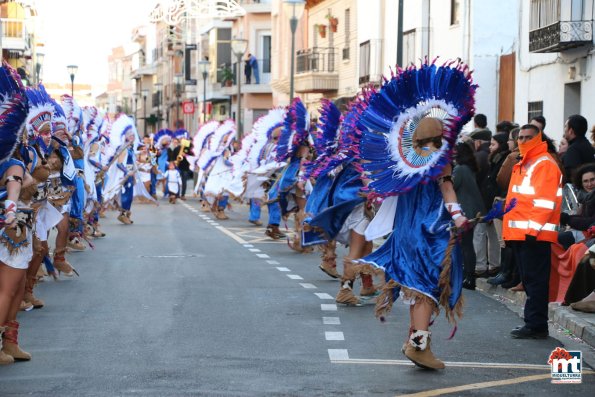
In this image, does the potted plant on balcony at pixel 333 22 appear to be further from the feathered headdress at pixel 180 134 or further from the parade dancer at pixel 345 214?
the parade dancer at pixel 345 214

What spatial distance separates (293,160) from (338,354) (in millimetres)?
10319

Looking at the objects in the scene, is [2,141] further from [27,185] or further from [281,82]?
[281,82]

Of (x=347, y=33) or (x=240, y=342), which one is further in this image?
(x=347, y=33)

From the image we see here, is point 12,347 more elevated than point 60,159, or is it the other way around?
point 60,159

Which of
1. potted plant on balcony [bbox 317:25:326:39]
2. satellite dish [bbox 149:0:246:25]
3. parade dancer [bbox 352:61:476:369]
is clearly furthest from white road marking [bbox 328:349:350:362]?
potted plant on balcony [bbox 317:25:326:39]

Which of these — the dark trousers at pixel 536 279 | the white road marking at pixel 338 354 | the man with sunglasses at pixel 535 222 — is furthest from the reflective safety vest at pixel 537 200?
the white road marking at pixel 338 354

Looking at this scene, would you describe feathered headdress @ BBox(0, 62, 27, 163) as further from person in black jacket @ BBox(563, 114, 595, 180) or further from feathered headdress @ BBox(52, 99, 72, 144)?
person in black jacket @ BBox(563, 114, 595, 180)

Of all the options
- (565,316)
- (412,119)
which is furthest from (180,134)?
(412,119)

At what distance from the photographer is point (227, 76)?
6738 centimetres

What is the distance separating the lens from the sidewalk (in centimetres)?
1113

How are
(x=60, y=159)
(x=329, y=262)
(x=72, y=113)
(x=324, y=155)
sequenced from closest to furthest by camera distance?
(x=324, y=155)
(x=60, y=159)
(x=329, y=262)
(x=72, y=113)

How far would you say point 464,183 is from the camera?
1525 centimetres

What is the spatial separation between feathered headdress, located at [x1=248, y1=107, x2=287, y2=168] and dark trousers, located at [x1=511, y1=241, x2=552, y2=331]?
11.9 m

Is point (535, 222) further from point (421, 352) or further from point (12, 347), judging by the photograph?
point (12, 347)
